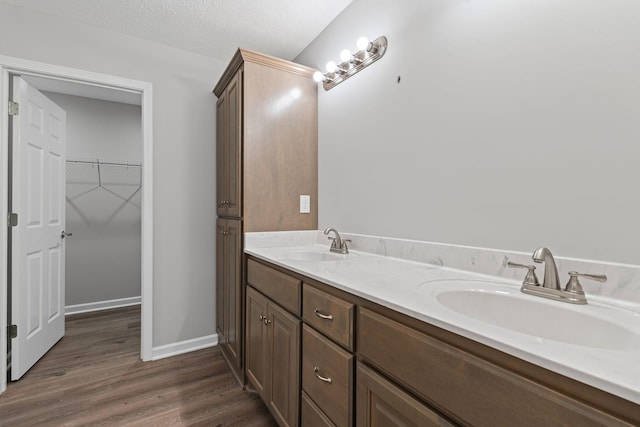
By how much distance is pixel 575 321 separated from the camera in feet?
2.49

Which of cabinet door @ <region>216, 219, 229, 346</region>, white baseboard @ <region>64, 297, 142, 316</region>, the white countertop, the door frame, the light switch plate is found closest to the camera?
the white countertop

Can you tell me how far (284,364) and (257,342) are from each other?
1.18 ft

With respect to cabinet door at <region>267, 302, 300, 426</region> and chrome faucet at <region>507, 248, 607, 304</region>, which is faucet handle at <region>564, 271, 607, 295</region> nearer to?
chrome faucet at <region>507, 248, 607, 304</region>

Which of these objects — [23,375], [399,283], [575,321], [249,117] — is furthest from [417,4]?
[23,375]

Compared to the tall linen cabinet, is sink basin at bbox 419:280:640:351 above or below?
below

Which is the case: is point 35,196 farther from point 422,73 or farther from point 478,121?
point 478,121

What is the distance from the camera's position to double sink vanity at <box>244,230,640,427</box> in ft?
1.57

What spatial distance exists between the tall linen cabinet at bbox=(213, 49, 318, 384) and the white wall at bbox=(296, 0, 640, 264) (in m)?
0.45

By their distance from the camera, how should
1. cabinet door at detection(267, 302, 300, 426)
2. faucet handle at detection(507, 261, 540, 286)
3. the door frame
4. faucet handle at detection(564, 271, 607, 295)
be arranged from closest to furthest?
faucet handle at detection(564, 271, 607, 295) < faucet handle at detection(507, 261, 540, 286) < cabinet door at detection(267, 302, 300, 426) < the door frame

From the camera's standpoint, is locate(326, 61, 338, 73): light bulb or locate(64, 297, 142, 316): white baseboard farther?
locate(64, 297, 142, 316): white baseboard

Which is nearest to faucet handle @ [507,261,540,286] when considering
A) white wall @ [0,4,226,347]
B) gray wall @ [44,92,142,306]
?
white wall @ [0,4,226,347]

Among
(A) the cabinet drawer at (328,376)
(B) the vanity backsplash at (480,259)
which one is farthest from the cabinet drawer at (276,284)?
(B) the vanity backsplash at (480,259)

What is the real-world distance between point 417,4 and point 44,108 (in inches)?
107

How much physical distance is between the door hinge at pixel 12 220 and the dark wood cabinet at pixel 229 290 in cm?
127
